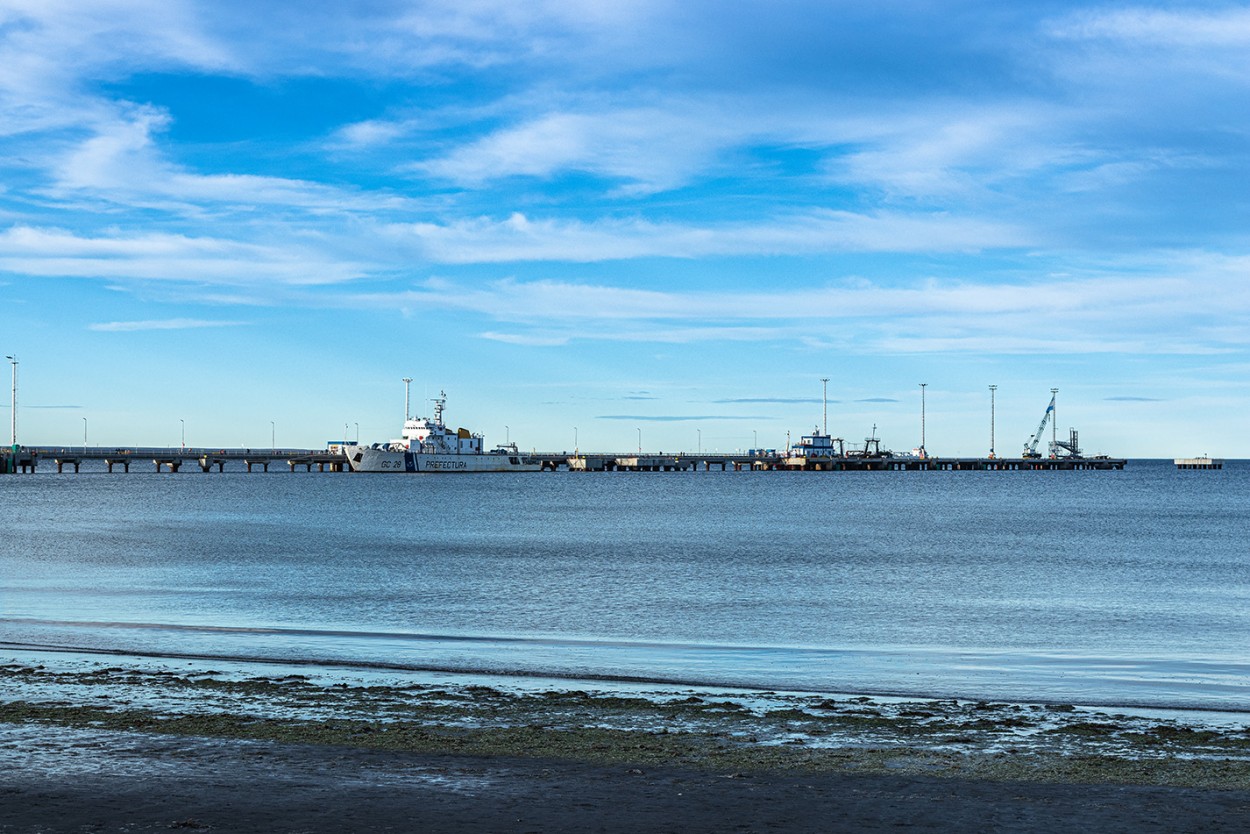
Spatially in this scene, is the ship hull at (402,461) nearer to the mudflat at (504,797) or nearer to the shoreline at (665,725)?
the shoreline at (665,725)

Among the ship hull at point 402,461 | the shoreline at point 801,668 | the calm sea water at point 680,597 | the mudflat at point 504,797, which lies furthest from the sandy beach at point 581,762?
the ship hull at point 402,461

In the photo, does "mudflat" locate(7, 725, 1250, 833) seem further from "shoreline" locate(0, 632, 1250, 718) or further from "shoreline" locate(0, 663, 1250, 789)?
"shoreline" locate(0, 632, 1250, 718)

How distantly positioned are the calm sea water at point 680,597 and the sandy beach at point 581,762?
3.48 m

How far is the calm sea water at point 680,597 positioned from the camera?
71.7ft

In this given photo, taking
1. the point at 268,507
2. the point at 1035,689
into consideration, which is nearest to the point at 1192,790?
the point at 1035,689

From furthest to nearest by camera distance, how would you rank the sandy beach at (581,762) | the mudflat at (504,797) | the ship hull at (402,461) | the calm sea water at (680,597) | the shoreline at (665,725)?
1. the ship hull at (402,461)
2. the calm sea water at (680,597)
3. the shoreline at (665,725)
4. the sandy beach at (581,762)
5. the mudflat at (504,797)

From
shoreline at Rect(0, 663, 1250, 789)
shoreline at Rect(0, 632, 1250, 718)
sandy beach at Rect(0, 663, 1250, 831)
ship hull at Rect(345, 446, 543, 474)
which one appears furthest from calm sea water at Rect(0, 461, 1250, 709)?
ship hull at Rect(345, 446, 543, 474)

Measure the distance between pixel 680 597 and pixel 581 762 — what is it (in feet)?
71.6

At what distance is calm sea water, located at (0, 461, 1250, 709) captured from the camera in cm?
2184

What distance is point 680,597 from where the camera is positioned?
34.3 metres

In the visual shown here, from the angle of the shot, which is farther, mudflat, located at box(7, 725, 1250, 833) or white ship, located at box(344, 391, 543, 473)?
white ship, located at box(344, 391, 543, 473)

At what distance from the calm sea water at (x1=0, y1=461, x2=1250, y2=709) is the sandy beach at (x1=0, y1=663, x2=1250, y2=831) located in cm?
348

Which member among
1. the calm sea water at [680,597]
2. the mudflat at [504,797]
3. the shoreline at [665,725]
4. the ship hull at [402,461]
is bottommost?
the calm sea water at [680,597]

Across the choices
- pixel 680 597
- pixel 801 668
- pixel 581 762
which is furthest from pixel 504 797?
pixel 680 597
